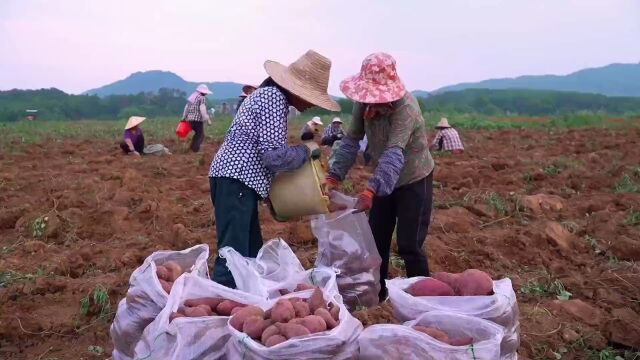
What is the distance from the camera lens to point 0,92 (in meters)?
44.7

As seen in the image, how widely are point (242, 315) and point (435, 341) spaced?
27.0 inches

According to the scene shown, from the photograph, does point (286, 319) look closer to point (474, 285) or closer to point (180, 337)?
point (180, 337)

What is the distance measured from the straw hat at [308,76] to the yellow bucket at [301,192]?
31 cm

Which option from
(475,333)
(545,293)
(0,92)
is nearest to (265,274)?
(475,333)

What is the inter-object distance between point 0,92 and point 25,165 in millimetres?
39127

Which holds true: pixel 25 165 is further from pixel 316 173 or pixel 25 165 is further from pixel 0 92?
pixel 0 92

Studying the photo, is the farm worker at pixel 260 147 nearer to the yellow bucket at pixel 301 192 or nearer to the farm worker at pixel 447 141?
the yellow bucket at pixel 301 192

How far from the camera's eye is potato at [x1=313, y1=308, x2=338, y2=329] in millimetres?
2354

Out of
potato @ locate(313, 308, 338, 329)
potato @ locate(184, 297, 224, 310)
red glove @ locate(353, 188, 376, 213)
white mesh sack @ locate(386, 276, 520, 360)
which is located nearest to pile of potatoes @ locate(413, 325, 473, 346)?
white mesh sack @ locate(386, 276, 520, 360)

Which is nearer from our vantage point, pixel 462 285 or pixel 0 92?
pixel 462 285

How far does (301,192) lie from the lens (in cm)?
326

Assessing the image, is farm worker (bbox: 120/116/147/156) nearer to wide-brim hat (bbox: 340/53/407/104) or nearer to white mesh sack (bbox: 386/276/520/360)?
wide-brim hat (bbox: 340/53/407/104)

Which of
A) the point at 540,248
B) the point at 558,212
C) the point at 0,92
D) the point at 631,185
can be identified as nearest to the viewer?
the point at 540,248

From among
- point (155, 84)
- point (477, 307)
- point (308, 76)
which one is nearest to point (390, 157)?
point (308, 76)
